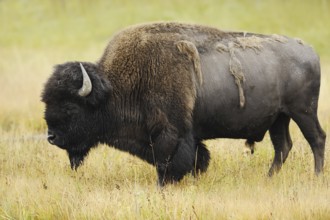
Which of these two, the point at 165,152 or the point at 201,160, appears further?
the point at 201,160

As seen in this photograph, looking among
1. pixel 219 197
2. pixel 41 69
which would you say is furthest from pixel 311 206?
pixel 41 69

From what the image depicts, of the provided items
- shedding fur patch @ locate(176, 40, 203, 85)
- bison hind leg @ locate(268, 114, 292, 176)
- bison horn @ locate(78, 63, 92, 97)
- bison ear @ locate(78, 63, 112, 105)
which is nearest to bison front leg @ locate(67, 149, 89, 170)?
bison ear @ locate(78, 63, 112, 105)

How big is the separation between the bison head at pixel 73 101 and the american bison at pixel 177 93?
1cm

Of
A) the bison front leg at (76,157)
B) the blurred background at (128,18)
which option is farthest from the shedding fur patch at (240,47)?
the blurred background at (128,18)

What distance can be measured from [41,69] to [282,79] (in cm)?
1159

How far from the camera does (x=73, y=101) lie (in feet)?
23.9

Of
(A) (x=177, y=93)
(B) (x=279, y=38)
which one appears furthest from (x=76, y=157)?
(B) (x=279, y=38)

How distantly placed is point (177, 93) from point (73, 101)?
3.85ft

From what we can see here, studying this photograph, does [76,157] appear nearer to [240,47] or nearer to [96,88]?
[96,88]

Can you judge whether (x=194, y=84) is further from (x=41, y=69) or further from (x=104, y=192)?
(x=41, y=69)

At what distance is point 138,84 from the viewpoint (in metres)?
7.28

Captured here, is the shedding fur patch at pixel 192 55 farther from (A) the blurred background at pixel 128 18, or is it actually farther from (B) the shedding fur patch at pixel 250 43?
(A) the blurred background at pixel 128 18

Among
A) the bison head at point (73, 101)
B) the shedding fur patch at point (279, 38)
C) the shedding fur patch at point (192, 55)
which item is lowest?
the bison head at point (73, 101)

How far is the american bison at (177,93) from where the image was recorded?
23.7 feet
